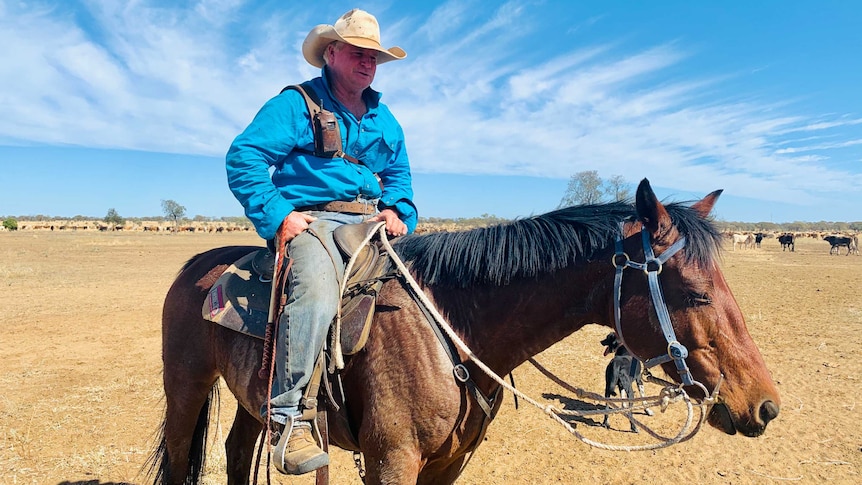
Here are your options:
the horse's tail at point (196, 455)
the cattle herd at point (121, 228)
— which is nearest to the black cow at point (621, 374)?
the horse's tail at point (196, 455)

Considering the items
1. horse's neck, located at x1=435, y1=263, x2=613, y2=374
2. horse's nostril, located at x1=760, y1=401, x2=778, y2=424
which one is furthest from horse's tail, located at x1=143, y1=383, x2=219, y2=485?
horse's nostril, located at x1=760, y1=401, x2=778, y2=424

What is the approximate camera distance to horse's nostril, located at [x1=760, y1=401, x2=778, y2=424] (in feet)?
6.30

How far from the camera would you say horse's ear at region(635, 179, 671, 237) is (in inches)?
79.0

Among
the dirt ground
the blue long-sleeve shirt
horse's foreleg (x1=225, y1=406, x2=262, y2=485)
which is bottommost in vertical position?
the dirt ground

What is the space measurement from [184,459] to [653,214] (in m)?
3.60

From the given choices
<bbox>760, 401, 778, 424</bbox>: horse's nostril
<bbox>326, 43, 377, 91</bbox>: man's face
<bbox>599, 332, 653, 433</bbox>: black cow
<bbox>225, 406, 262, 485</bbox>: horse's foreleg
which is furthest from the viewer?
<bbox>599, 332, 653, 433</bbox>: black cow

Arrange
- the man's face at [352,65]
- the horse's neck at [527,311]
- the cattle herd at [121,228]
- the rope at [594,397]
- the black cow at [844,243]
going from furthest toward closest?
1. the cattle herd at [121,228]
2. the black cow at [844,243]
3. the man's face at [352,65]
4. the horse's neck at [527,311]
5. the rope at [594,397]

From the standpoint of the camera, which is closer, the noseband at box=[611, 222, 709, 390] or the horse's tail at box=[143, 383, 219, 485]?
the noseband at box=[611, 222, 709, 390]

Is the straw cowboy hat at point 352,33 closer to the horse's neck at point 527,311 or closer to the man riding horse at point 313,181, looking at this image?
the man riding horse at point 313,181

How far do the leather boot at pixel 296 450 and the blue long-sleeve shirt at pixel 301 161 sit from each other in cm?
97

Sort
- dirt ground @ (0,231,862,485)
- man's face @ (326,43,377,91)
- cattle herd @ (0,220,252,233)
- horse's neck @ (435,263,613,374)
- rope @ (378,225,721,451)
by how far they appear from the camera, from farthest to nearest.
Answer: cattle herd @ (0,220,252,233) → dirt ground @ (0,231,862,485) → man's face @ (326,43,377,91) → horse's neck @ (435,263,613,374) → rope @ (378,225,721,451)

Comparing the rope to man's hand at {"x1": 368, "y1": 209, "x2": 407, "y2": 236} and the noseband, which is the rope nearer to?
the noseband

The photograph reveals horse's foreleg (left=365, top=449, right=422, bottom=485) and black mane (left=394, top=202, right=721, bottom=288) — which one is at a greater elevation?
black mane (left=394, top=202, right=721, bottom=288)

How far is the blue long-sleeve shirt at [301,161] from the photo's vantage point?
7.84ft
